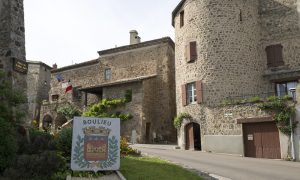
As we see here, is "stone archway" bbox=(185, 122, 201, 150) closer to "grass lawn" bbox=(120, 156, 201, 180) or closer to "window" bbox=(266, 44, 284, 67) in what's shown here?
"window" bbox=(266, 44, 284, 67)

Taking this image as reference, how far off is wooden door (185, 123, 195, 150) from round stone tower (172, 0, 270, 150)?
267 mm

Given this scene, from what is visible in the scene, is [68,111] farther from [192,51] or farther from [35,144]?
[35,144]

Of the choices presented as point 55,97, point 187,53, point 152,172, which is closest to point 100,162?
point 152,172

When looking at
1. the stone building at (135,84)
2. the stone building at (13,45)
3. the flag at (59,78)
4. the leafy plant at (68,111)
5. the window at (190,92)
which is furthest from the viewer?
the flag at (59,78)

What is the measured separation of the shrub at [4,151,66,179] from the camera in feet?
20.3

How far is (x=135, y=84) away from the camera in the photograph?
24.9m

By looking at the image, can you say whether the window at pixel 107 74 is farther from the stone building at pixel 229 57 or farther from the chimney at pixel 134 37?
the stone building at pixel 229 57

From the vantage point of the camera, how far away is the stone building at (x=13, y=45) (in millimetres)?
9344

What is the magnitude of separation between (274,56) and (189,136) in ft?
26.8

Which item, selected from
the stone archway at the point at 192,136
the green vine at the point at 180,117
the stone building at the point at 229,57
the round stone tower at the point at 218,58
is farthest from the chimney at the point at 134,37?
the stone archway at the point at 192,136

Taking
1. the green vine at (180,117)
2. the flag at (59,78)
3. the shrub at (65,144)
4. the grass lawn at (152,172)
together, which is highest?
the flag at (59,78)

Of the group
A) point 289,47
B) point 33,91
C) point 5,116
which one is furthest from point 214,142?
point 33,91

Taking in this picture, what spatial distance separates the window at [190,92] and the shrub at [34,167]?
13.6 m

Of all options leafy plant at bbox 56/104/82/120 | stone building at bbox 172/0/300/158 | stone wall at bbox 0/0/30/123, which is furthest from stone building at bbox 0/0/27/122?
leafy plant at bbox 56/104/82/120
